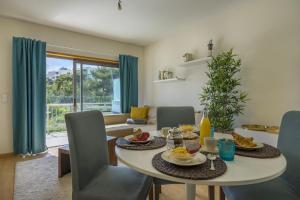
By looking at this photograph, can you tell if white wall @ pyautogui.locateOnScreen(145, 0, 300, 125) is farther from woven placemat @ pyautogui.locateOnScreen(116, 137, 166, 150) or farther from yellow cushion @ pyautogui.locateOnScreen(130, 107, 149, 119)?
woven placemat @ pyautogui.locateOnScreen(116, 137, 166, 150)

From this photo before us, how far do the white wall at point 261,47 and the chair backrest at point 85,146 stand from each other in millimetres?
2458

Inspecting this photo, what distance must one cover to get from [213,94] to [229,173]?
7.67 ft

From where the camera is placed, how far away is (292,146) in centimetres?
133

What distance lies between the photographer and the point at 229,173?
3.01 feet

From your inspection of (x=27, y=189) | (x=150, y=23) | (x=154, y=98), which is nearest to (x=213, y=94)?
(x=150, y=23)

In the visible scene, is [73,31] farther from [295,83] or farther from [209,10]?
[295,83]

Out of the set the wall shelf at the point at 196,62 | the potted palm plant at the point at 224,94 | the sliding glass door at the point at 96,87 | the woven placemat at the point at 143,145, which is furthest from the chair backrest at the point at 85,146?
the sliding glass door at the point at 96,87

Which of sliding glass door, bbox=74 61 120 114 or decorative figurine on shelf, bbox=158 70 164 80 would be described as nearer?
sliding glass door, bbox=74 61 120 114

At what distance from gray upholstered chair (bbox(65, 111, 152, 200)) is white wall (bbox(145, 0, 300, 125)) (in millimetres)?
2298

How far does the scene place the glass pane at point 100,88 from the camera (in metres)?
4.62

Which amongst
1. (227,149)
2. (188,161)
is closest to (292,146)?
(227,149)

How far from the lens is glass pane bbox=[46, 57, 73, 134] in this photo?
14.0 feet

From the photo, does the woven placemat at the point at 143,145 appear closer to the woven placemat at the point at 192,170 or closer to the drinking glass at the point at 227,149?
the woven placemat at the point at 192,170

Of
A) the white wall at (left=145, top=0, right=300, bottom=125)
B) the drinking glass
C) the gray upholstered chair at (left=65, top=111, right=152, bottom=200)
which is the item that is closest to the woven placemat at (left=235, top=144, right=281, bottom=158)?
the drinking glass
